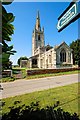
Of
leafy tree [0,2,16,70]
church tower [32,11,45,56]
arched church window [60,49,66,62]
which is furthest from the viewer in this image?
church tower [32,11,45,56]

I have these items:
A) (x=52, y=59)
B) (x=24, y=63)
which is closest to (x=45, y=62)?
(x=52, y=59)

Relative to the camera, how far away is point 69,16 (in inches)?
89.1

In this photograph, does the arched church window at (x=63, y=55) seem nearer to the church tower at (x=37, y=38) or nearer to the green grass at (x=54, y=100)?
the church tower at (x=37, y=38)

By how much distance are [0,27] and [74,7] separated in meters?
1.02

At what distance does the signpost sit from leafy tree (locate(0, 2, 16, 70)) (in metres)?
0.82

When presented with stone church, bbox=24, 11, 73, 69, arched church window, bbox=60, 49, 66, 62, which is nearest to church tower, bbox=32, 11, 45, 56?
stone church, bbox=24, 11, 73, 69

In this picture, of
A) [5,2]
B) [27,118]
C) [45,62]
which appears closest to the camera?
[5,2]

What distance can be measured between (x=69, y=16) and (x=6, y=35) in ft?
3.14

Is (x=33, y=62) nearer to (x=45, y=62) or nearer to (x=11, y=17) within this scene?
(x=45, y=62)

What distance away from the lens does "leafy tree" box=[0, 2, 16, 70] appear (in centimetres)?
193

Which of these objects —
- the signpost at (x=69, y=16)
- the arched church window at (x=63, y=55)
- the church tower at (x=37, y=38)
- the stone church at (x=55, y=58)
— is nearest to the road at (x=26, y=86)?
the signpost at (x=69, y=16)

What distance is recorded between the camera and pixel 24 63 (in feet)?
240

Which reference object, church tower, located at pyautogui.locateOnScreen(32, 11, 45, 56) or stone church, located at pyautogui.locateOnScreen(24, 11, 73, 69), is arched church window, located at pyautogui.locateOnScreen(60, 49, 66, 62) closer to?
stone church, located at pyautogui.locateOnScreen(24, 11, 73, 69)

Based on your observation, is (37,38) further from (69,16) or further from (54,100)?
(69,16)
